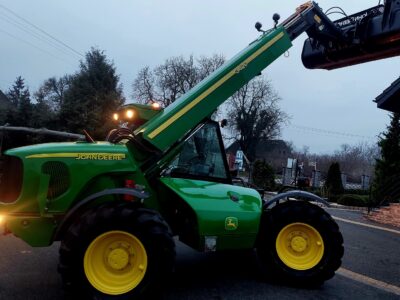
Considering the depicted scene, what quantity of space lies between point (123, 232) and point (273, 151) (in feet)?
211

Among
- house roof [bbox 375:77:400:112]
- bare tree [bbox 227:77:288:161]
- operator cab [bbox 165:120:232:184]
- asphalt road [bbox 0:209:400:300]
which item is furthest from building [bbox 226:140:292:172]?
operator cab [bbox 165:120:232:184]

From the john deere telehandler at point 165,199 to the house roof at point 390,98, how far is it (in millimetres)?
9264

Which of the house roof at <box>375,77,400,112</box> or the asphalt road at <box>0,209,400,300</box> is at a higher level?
the house roof at <box>375,77,400,112</box>

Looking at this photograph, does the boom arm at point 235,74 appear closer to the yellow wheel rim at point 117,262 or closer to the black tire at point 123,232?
the black tire at point 123,232

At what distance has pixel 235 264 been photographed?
20.3 ft

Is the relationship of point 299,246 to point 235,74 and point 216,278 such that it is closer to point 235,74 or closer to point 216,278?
point 216,278

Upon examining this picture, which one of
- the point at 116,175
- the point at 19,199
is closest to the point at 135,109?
the point at 116,175

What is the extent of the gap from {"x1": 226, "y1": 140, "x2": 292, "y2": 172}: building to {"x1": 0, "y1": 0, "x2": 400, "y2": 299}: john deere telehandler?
52596 millimetres

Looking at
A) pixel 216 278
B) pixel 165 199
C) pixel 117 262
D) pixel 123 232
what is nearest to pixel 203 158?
pixel 165 199

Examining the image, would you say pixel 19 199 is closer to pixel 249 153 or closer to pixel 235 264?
pixel 235 264

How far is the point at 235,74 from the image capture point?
5.69m

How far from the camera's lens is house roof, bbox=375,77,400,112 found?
15211mm

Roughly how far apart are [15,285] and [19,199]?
1015mm

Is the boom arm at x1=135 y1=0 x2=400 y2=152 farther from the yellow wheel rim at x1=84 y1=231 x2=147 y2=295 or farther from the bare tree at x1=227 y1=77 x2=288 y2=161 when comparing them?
the bare tree at x1=227 y1=77 x2=288 y2=161
